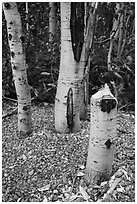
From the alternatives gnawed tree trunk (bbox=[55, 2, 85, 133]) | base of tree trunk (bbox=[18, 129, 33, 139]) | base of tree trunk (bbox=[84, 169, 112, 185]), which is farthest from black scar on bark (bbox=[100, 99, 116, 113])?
base of tree trunk (bbox=[18, 129, 33, 139])

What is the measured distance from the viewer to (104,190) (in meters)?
1.76

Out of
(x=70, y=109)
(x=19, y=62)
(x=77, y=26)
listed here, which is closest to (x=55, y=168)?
(x=70, y=109)

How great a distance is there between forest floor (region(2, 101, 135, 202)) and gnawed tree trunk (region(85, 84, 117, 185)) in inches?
4.0

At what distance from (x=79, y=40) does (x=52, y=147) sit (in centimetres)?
101

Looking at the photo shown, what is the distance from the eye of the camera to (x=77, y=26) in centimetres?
222

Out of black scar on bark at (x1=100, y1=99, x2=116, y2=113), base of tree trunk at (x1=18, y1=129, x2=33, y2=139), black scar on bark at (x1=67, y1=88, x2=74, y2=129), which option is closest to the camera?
black scar on bark at (x1=100, y1=99, x2=116, y2=113)

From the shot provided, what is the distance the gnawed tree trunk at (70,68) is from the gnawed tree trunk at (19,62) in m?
0.31

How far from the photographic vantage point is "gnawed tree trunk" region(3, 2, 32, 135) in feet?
7.05

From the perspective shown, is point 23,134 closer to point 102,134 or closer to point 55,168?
point 55,168

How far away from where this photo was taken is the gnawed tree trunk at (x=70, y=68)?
2217 mm

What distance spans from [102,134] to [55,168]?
643 mm

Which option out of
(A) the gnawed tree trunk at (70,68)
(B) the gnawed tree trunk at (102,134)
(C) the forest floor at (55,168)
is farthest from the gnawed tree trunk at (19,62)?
(B) the gnawed tree trunk at (102,134)

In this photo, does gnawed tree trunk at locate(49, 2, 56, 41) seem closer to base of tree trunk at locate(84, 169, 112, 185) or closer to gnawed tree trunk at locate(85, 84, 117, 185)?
gnawed tree trunk at locate(85, 84, 117, 185)

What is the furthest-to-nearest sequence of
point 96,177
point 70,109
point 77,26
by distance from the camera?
point 70,109, point 77,26, point 96,177
